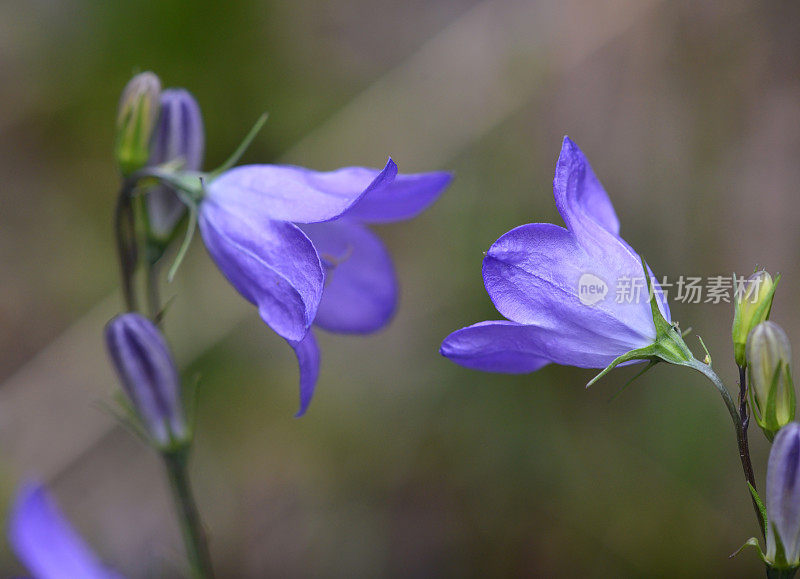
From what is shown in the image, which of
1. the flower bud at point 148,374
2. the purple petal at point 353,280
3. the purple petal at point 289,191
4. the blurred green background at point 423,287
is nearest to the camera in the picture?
the purple petal at point 289,191

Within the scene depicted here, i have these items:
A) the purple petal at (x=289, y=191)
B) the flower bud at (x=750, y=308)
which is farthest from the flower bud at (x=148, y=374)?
the flower bud at (x=750, y=308)

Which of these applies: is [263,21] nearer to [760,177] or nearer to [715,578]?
[760,177]

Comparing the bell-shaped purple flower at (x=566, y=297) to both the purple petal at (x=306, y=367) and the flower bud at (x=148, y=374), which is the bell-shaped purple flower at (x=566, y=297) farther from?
the flower bud at (x=148, y=374)

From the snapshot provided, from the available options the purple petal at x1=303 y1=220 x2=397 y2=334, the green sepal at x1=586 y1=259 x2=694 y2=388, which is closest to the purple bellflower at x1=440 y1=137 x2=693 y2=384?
the green sepal at x1=586 y1=259 x2=694 y2=388

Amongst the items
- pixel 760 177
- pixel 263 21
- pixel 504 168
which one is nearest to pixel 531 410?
pixel 504 168

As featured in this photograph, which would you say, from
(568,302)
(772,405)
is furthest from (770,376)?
(568,302)

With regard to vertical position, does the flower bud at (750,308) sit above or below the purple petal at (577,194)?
below
